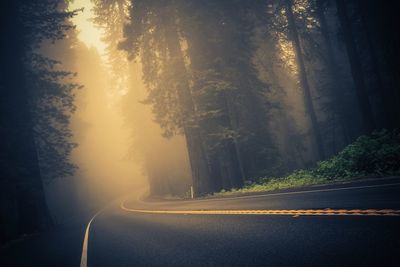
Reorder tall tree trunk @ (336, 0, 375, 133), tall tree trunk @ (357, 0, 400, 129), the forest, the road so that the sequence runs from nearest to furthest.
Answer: the road
the forest
tall tree trunk @ (336, 0, 375, 133)
tall tree trunk @ (357, 0, 400, 129)

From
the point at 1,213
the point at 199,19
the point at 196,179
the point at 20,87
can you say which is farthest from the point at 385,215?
the point at 20,87

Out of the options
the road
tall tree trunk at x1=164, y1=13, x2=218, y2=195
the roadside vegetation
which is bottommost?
the road

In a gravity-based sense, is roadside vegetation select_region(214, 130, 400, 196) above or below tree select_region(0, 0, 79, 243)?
below

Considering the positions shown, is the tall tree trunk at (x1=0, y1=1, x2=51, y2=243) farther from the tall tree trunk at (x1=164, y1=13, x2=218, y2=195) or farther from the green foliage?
the green foliage

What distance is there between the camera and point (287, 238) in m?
4.74

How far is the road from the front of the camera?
12.2 feet

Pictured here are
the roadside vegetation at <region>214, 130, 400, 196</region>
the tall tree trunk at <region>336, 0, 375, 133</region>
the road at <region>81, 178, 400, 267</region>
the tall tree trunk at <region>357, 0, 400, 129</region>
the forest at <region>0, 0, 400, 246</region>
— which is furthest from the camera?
the tall tree trunk at <region>357, 0, 400, 129</region>

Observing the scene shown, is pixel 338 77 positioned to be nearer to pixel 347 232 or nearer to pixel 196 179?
pixel 196 179

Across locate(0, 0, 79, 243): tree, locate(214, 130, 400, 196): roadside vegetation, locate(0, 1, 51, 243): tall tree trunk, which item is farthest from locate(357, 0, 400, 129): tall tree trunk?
locate(0, 1, 51, 243): tall tree trunk

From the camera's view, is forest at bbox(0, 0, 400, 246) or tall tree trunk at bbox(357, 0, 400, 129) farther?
tall tree trunk at bbox(357, 0, 400, 129)

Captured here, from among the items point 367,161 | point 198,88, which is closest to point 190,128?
point 198,88

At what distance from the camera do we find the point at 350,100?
26.6m

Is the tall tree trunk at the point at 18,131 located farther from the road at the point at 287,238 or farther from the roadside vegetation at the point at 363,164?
the roadside vegetation at the point at 363,164

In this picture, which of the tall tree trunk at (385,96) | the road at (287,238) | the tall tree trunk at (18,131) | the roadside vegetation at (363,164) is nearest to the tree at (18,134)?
the tall tree trunk at (18,131)
